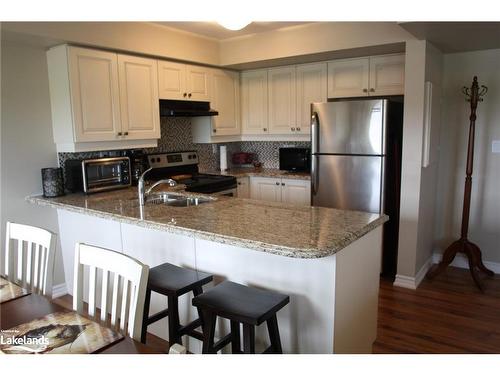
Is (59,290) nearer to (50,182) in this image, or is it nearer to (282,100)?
(50,182)

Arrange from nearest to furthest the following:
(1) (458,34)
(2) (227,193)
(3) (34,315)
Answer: (3) (34,315), (1) (458,34), (2) (227,193)

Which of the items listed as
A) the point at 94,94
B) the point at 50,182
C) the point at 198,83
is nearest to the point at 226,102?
the point at 198,83

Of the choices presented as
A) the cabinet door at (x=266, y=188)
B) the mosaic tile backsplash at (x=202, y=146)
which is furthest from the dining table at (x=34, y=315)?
the cabinet door at (x=266, y=188)

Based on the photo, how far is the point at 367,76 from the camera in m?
3.81

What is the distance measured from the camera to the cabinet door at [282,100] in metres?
4.30

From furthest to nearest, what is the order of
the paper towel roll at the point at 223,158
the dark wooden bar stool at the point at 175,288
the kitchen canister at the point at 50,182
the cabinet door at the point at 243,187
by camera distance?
the paper towel roll at the point at 223,158 → the cabinet door at the point at 243,187 → the kitchen canister at the point at 50,182 → the dark wooden bar stool at the point at 175,288

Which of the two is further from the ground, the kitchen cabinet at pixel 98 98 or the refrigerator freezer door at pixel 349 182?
the kitchen cabinet at pixel 98 98

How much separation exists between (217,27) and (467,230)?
2.98 metres

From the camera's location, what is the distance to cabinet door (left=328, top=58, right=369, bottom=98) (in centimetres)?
384

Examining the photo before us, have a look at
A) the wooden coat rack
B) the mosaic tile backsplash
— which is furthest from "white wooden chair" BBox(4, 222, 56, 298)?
the wooden coat rack

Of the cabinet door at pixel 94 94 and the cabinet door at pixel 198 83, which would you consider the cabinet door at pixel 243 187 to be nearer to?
the cabinet door at pixel 198 83

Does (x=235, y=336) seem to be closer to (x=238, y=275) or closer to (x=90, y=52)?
(x=238, y=275)

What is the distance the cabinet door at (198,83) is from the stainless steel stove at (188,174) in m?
0.65
